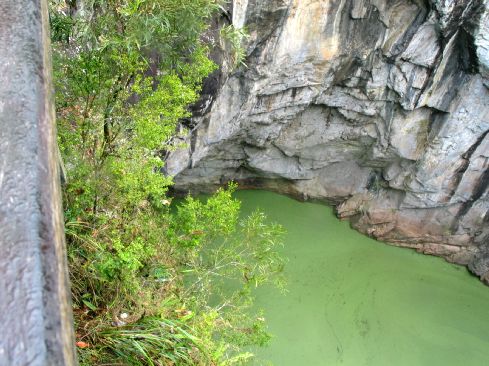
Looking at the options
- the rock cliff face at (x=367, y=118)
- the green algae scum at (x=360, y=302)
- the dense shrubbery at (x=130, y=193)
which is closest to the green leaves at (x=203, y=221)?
the dense shrubbery at (x=130, y=193)

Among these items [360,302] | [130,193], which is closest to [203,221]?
[130,193]

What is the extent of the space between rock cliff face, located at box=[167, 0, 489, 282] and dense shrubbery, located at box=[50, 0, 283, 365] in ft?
5.46

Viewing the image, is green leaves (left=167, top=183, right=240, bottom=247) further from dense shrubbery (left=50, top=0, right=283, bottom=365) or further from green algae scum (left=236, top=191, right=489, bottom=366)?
green algae scum (left=236, top=191, right=489, bottom=366)

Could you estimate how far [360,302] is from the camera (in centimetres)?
615

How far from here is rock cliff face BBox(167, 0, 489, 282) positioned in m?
4.90

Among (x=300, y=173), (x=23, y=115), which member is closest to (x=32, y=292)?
(x=23, y=115)

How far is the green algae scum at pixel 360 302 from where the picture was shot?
5.48 metres

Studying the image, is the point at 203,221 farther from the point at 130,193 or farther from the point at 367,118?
the point at 367,118

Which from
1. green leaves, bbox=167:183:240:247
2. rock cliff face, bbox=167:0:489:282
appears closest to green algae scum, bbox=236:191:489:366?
rock cliff face, bbox=167:0:489:282

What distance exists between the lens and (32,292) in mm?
1022

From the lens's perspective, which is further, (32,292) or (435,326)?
(435,326)

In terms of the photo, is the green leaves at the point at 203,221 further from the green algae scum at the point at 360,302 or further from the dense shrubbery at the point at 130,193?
the green algae scum at the point at 360,302

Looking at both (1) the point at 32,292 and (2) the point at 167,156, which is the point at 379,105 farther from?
(1) the point at 32,292

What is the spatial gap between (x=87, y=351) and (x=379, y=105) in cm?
500
